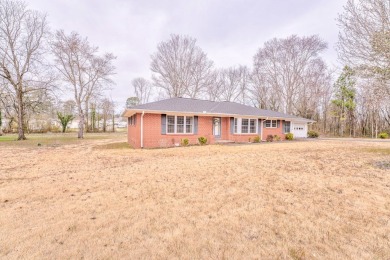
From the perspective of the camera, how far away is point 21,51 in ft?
61.2

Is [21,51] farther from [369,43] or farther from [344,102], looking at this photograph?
[344,102]

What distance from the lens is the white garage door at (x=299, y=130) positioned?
21.5 meters

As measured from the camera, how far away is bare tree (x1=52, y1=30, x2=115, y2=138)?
20.6 metres

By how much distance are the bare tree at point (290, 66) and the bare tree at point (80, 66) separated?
2194 cm

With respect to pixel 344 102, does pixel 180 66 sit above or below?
above

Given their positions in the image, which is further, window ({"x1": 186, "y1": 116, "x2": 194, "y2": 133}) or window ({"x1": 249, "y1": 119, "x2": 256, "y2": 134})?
window ({"x1": 249, "y1": 119, "x2": 256, "y2": 134})

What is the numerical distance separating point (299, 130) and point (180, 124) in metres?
16.3

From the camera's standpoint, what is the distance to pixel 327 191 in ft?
13.0

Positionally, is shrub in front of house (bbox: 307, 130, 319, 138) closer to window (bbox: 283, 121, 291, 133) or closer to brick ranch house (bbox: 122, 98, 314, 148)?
window (bbox: 283, 121, 291, 133)

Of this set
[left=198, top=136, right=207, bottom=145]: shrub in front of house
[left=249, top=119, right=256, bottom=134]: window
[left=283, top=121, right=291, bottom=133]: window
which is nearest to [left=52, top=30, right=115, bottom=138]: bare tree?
[left=198, top=136, right=207, bottom=145]: shrub in front of house

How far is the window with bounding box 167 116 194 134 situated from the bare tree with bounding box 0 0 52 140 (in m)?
15.6

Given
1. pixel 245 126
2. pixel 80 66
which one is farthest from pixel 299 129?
pixel 80 66

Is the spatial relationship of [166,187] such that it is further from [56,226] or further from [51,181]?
[51,181]

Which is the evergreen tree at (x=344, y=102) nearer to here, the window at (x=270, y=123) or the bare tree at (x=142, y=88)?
the window at (x=270, y=123)
